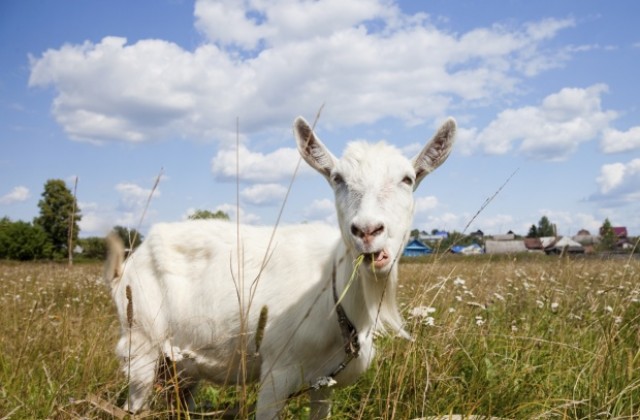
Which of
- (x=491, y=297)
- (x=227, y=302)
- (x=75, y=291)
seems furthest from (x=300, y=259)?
(x=75, y=291)

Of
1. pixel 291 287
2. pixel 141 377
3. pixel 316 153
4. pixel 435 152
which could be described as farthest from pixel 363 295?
pixel 141 377

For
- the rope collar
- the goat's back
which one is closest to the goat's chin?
the rope collar

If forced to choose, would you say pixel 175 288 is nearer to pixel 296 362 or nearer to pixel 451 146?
pixel 296 362

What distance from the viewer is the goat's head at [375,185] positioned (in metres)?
2.57

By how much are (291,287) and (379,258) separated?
3.21 ft

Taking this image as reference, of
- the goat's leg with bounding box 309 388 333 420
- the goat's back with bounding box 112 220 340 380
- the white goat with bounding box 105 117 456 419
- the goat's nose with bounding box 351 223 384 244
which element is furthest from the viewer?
the goat's back with bounding box 112 220 340 380

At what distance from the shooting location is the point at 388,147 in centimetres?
322

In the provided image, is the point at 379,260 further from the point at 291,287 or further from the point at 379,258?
the point at 291,287

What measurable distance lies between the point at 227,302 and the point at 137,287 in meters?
0.80

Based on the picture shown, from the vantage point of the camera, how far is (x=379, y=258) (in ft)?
8.60

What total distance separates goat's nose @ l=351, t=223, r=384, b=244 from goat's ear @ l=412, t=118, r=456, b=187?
86 cm

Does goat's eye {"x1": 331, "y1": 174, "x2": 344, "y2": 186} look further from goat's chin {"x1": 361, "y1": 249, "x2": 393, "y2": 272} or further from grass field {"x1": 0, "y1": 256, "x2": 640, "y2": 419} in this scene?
grass field {"x1": 0, "y1": 256, "x2": 640, "y2": 419}

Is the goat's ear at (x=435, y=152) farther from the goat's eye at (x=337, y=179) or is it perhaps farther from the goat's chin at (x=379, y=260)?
the goat's chin at (x=379, y=260)

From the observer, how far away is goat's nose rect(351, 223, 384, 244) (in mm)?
2518
